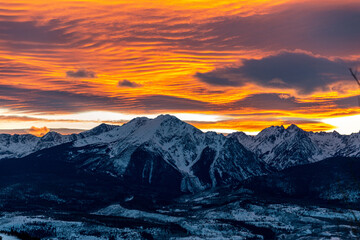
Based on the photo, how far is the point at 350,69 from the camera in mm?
35188

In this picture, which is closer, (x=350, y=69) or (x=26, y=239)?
(x=350, y=69)

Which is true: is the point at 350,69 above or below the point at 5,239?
above

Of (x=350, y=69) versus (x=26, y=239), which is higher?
(x=350, y=69)

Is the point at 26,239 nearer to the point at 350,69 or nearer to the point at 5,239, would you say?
the point at 5,239

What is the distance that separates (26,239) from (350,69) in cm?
18364

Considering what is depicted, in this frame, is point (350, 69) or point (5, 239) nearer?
point (350, 69)

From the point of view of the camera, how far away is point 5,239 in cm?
19050

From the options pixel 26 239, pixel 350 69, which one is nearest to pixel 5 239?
pixel 26 239

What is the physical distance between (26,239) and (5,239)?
9651 mm
